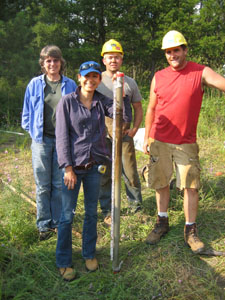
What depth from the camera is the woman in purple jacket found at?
7.93 feet

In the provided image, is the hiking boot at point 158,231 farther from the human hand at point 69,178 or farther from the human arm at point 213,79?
the human arm at point 213,79

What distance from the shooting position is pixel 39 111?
3029mm

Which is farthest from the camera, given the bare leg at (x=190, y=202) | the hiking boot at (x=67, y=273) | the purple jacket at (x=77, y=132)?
the bare leg at (x=190, y=202)

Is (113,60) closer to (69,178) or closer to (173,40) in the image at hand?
(173,40)

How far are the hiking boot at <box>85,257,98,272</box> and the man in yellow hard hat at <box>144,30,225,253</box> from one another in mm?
597

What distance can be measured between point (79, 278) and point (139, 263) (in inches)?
21.9

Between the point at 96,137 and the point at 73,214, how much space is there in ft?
2.12

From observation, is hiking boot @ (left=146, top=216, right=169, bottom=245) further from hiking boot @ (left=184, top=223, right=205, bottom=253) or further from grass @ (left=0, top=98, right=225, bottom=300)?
hiking boot @ (left=184, top=223, right=205, bottom=253)

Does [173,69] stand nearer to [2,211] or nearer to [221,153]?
[2,211]

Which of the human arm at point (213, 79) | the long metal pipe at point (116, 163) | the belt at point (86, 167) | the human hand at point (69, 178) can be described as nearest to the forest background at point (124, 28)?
the human arm at point (213, 79)

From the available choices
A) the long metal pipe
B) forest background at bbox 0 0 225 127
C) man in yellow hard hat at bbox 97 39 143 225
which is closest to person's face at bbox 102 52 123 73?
man in yellow hard hat at bbox 97 39 143 225

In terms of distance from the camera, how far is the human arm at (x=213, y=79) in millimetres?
2656

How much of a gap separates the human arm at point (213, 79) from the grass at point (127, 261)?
1494 millimetres

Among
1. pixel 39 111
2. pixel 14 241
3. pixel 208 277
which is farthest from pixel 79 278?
pixel 39 111
